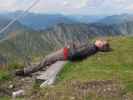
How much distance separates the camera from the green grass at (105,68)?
64.4ft

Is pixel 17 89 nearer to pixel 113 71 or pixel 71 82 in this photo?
pixel 71 82

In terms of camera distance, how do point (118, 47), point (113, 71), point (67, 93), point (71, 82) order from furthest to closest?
point (118, 47) < point (113, 71) < point (71, 82) < point (67, 93)

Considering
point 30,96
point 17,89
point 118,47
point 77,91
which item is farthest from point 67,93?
point 118,47

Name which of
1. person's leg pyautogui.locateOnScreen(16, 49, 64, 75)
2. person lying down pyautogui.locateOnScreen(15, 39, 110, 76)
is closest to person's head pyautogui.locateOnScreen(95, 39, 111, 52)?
person lying down pyautogui.locateOnScreen(15, 39, 110, 76)

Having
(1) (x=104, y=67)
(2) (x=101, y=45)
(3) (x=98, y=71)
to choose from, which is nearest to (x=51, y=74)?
(3) (x=98, y=71)

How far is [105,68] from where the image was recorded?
850 inches

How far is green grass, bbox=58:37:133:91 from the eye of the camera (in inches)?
773

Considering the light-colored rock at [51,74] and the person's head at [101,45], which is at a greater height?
the person's head at [101,45]

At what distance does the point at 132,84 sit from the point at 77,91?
7.33 feet

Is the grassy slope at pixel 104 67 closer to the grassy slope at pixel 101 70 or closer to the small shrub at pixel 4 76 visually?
the grassy slope at pixel 101 70

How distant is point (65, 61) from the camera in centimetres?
2339

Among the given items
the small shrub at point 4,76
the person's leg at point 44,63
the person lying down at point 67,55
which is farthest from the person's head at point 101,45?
the small shrub at point 4,76

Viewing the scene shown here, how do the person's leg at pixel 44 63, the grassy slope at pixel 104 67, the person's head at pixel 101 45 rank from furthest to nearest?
the person's head at pixel 101 45 → the person's leg at pixel 44 63 → the grassy slope at pixel 104 67

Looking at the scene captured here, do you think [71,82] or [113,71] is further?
[113,71]
